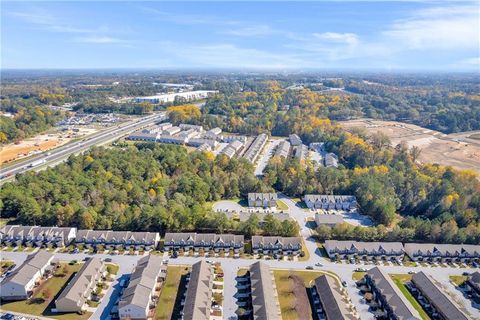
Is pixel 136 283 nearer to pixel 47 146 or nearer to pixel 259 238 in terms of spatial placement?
pixel 259 238

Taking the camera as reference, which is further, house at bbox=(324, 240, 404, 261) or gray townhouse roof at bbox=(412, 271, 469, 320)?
house at bbox=(324, 240, 404, 261)

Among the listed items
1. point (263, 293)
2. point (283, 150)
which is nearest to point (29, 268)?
point (263, 293)

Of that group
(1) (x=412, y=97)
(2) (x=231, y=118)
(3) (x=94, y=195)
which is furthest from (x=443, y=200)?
(1) (x=412, y=97)

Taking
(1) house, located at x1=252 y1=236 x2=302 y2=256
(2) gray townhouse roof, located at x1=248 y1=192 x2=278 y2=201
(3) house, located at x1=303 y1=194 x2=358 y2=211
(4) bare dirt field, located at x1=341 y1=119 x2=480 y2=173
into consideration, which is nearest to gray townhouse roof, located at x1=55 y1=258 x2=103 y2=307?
(1) house, located at x1=252 y1=236 x2=302 y2=256

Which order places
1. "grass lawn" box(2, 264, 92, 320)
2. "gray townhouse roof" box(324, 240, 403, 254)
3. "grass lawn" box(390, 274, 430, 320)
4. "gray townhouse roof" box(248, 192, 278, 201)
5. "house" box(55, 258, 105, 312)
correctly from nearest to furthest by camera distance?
1. "grass lawn" box(2, 264, 92, 320)
2. "house" box(55, 258, 105, 312)
3. "grass lawn" box(390, 274, 430, 320)
4. "gray townhouse roof" box(324, 240, 403, 254)
5. "gray townhouse roof" box(248, 192, 278, 201)

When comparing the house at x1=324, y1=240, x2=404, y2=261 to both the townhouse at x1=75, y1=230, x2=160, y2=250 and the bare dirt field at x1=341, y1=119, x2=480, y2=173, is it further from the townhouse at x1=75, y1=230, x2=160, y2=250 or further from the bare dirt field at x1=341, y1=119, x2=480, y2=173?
the bare dirt field at x1=341, y1=119, x2=480, y2=173

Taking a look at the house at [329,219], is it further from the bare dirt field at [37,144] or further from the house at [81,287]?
the bare dirt field at [37,144]

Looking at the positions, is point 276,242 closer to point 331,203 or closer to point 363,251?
point 363,251
